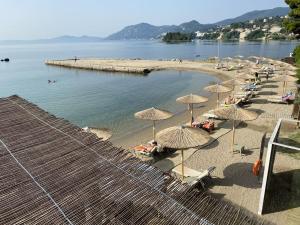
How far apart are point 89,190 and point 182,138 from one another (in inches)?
217

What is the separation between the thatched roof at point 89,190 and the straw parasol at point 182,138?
3.67 meters

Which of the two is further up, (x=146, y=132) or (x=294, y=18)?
(x=294, y=18)

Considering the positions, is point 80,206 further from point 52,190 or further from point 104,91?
point 104,91

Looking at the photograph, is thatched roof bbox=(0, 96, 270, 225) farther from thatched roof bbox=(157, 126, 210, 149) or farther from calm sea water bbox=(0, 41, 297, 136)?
calm sea water bbox=(0, 41, 297, 136)

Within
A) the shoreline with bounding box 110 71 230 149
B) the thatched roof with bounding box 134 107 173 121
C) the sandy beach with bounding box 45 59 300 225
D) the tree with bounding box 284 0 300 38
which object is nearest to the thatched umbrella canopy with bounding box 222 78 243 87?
the shoreline with bounding box 110 71 230 149

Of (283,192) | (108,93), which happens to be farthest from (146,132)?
(108,93)

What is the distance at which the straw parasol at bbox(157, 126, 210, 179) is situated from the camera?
31.6 ft

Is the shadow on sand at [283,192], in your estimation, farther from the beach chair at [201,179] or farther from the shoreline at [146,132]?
the shoreline at [146,132]

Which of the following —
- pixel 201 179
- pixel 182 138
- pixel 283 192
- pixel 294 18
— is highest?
pixel 294 18

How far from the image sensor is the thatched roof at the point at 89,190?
166 inches

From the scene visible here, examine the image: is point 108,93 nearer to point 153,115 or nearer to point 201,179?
point 153,115

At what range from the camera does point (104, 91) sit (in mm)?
36281

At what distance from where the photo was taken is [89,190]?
4762mm

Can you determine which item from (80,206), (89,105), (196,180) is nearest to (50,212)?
(80,206)
